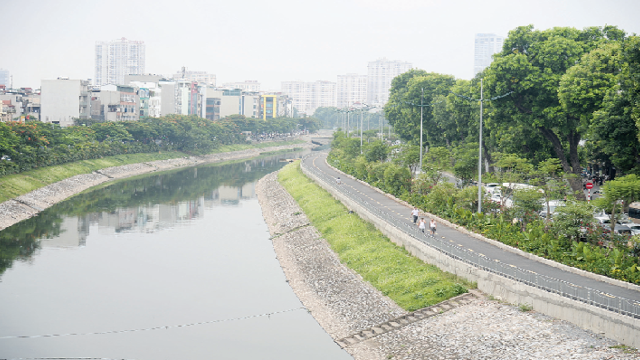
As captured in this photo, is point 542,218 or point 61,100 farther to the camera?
point 61,100

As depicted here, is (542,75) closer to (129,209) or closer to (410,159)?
(410,159)

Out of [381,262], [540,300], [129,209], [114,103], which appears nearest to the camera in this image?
[540,300]

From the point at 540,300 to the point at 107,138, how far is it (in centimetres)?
8957

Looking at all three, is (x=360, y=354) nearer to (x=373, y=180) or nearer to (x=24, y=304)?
(x=24, y=304)

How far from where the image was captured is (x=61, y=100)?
4628 inches

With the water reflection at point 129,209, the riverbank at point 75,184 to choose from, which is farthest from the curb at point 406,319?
the riverbank at point 75,184

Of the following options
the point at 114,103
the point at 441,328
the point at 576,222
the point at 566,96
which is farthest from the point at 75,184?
the point at 576,222

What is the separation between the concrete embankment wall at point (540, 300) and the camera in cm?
2203

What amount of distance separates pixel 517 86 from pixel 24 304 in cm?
3791

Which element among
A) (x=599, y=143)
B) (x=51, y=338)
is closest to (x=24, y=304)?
(x=51, y=338)

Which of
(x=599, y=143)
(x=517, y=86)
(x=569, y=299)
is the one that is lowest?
(x=569, y=299)

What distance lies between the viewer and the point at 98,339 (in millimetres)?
29812

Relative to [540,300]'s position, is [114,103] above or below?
above

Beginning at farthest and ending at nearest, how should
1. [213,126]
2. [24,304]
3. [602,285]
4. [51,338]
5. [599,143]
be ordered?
[213,126]
[599,143]
[24,304]
[51,338]
[602,285]
